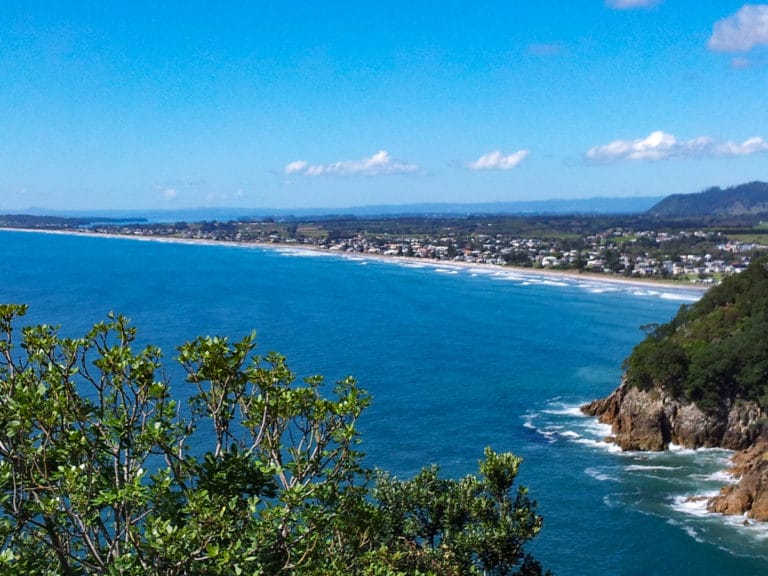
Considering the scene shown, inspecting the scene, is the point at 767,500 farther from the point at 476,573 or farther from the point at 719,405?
the point at 476,573

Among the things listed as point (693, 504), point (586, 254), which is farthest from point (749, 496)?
point (586, 254)

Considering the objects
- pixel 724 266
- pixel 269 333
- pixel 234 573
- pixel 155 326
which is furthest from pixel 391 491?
pixel 724 266

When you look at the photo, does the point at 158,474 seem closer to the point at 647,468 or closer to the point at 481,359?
the point at 647,468

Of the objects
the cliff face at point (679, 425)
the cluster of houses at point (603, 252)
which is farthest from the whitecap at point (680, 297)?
the cliff face at point (679, 425)

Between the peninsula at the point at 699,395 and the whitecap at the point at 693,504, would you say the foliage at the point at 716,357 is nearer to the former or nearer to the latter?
the peninsula at the point at 699,395

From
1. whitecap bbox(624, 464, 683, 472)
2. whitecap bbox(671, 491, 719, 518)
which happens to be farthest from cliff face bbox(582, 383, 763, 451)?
whitecap bbox(671, 491, 719, 518)

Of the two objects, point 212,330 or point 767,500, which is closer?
point 767,500
